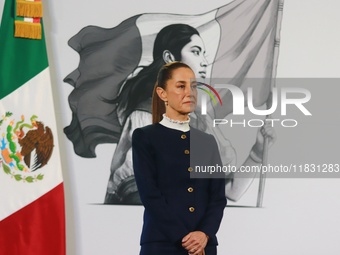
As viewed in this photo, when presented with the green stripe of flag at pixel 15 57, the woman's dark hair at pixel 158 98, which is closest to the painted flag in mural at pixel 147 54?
the green stripe of flag at pixel 15 57

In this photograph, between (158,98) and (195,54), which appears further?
(195,54)

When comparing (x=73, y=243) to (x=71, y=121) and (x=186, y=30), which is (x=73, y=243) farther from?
(x=186, y=30)

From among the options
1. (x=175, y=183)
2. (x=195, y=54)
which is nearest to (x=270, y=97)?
(x=195, y=54)

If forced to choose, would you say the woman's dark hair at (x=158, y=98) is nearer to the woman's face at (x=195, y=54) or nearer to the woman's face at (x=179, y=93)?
the woman's face at (x=179, y=93)

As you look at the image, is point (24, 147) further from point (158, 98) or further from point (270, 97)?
point (270, 97)

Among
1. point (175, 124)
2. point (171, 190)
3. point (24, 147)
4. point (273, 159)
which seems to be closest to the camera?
point (171, 190)

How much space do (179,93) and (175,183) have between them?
1.22 ft

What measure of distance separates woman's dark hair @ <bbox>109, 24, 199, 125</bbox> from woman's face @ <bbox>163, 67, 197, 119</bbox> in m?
0.61

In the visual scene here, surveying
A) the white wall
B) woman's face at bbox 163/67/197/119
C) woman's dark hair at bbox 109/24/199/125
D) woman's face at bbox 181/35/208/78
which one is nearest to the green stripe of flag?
the white wall

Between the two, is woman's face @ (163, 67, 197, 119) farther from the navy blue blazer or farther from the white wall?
the white wall

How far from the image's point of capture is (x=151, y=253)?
2.58m

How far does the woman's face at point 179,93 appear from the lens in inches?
108

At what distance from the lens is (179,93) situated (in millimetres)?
2758

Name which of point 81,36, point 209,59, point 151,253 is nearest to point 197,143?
point 151,253
